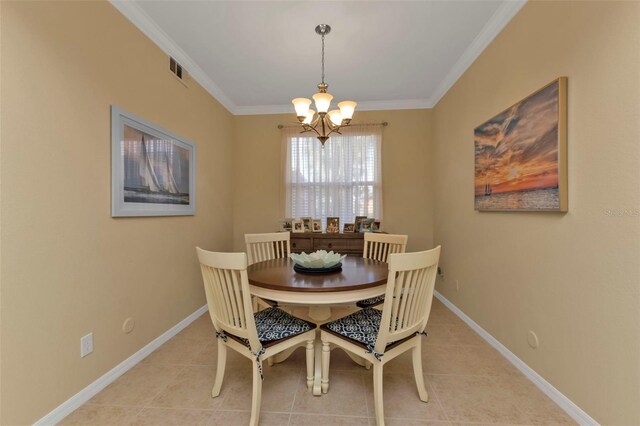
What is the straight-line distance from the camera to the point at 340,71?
9.34 ft

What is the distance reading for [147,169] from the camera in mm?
2127

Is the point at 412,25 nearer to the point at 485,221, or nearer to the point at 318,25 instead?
the point at 318,25

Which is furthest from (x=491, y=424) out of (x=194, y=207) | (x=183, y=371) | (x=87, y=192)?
(x=194, y=207)

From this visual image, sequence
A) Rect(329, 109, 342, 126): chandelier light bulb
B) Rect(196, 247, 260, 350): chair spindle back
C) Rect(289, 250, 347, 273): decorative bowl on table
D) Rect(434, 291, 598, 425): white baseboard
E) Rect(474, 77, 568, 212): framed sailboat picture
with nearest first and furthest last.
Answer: Rect(196, 247, 260, 350): chair spindle back
Rect(434, 291, 598, 425): white baseboard
Rect(474, 77, 568, 212): framed sailboat picture
Rect(289, 250, 347, 273): decorative bowl on table
Rect(329, 109, 342, 126): chandelier light bulb

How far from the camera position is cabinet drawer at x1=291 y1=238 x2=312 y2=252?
3420 mm

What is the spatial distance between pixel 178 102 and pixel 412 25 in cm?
219

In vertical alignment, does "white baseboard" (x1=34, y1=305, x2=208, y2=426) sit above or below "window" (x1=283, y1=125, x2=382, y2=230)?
below

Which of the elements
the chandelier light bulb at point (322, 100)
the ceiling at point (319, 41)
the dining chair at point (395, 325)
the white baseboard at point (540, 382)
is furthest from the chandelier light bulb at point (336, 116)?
the white baseboard at point (540, 382)

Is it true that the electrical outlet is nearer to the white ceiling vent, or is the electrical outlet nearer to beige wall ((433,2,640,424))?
the white ceiling vent

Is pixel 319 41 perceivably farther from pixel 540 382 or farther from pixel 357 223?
pixel 540 382

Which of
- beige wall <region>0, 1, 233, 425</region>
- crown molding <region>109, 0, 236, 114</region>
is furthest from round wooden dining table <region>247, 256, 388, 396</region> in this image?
crown molding <region>109, 0, 236, 114</region>

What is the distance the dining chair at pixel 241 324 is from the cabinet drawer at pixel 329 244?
1755 mm

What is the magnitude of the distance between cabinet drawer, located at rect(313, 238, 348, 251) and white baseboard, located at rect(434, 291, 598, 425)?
5.12 feet

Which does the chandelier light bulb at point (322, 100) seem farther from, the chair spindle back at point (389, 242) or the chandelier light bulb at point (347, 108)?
the chair spindle back at point (389, 242)
